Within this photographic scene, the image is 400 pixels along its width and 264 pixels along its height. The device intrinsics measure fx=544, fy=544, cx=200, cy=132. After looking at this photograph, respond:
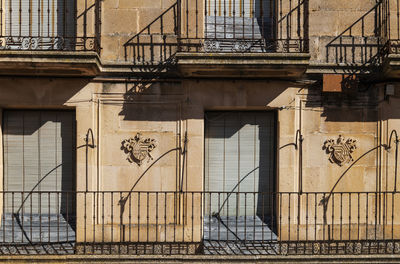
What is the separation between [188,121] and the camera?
31.4 ft

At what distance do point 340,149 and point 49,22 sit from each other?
18.6 ft

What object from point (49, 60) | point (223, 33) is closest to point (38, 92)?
point (49, 60)

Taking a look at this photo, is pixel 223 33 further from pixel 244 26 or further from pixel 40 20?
pixel 40 20

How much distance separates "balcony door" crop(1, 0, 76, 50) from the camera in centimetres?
974

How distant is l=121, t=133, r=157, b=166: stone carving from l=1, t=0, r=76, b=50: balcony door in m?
2.08

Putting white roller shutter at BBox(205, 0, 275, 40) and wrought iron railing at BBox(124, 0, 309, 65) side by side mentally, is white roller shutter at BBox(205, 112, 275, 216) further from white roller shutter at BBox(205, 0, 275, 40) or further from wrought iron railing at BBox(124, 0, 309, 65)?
white roller shutter at BBox(205, 0, 275, 40)

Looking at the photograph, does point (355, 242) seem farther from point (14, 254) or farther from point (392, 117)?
point (14, 254)

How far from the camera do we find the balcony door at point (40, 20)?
974 centimetres

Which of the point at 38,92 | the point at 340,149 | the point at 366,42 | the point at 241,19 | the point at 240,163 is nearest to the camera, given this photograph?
the point at 38,92

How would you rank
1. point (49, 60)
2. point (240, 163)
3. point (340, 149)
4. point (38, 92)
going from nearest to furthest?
point (49, 60) < point (38, 92) < point (340, 149) < point (240, 163)

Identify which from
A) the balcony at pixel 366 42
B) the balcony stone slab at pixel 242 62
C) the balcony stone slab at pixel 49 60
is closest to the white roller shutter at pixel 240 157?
the balcony stone slab at pixel 242 62

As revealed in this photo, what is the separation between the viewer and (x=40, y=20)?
32.1ft

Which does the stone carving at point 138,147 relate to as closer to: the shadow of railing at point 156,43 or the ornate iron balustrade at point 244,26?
the shadow of railing at point 156,43

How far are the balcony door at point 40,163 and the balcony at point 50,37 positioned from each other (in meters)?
0.92
